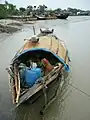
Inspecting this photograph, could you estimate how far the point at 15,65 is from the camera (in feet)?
32.3

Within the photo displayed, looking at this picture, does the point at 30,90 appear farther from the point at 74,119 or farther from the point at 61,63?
the point at 61,63

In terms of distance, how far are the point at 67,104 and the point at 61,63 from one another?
1.90m

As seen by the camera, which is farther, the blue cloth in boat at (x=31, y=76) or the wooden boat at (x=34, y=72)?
the blue cloth in boat at (x=31, y=76)

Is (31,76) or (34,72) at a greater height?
(34,72)

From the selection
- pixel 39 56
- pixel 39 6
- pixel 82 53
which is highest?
pixel 39 56

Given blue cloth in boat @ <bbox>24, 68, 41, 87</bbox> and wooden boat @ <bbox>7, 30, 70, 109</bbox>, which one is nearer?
wooden boat @ <bbox>7, 30, 70, 109</bbox>

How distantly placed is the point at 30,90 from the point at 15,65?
2.34m

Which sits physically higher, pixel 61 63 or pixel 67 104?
pixel 61 63

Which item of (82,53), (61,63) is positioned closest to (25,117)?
(61,63)

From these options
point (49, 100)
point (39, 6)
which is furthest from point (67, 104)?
point (39, 6)

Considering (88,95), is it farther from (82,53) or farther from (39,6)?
(39,6)

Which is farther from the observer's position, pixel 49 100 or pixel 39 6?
pixel 39 6

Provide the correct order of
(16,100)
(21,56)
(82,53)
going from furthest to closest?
(82,53), (21,56), (16,100)

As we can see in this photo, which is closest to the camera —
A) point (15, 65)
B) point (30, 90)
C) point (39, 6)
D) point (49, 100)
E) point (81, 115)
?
point (30, 90)
